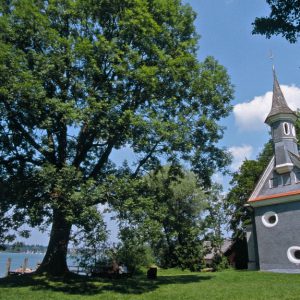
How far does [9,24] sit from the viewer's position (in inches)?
648

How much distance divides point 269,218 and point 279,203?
177cm

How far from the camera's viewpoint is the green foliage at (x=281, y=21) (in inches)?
273

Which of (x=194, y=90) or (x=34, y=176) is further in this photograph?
(x=194, y=90)

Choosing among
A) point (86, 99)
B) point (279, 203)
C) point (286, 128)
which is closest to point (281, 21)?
point (86, 99)

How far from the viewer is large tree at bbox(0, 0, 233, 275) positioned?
15.2m

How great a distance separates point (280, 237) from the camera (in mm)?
26406

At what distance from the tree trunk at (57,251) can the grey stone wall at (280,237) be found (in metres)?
15.8

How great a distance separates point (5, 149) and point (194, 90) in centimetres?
1052

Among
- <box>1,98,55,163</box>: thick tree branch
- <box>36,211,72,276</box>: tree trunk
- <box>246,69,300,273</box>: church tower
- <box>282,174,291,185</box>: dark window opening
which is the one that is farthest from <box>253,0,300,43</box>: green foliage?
<box>282,174,291,185</box>: dark window opening

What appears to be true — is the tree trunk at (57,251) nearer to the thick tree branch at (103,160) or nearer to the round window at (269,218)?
the thick tree branch at (103,160)

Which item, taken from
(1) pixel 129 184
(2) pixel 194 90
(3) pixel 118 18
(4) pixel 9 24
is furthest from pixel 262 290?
(4) pixel 9 24

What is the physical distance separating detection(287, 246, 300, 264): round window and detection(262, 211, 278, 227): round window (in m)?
2.31

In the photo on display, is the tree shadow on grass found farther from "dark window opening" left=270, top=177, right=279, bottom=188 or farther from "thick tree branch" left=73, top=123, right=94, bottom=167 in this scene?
"dark window opening" left=270, top=177, right=279, bottom=188

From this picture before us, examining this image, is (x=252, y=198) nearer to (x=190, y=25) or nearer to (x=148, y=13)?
(x=190, y=25)
